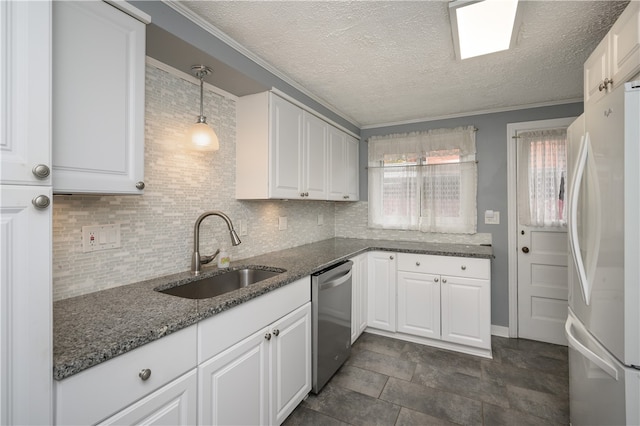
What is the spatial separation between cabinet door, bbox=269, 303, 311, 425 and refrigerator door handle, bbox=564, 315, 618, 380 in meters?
1.40

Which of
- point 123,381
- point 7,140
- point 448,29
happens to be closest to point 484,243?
point 448,29

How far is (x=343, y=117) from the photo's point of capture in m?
3.18

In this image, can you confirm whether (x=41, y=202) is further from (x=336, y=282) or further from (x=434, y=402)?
(x=434, y=402)

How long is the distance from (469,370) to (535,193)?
1.72 metres

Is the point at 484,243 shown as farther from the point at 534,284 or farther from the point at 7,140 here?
the point at 7,140

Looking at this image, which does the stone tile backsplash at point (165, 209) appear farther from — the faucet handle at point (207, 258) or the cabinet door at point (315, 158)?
the cabinet door at point (315, 158)

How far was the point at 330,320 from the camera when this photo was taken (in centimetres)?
212

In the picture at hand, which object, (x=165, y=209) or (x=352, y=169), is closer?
(x=165, y=209)

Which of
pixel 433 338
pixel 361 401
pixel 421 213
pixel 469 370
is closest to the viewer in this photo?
pixel 361 401

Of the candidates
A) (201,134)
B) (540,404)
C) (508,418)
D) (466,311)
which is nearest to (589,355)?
(508,418)

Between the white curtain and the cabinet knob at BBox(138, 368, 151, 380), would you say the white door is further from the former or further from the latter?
the cabinet knob at BBox(138, 368, 151, 380)

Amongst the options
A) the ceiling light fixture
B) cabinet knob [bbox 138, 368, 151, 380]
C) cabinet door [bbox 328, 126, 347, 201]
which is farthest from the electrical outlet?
the ceiling light fixture

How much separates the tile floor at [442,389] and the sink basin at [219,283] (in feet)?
2.84

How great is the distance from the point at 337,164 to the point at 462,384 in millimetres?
2126
